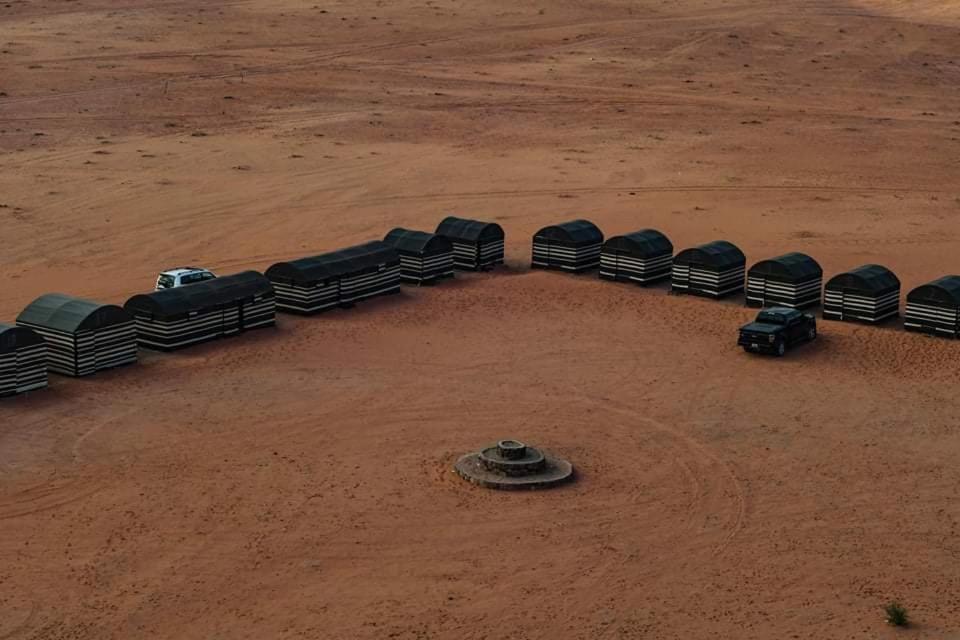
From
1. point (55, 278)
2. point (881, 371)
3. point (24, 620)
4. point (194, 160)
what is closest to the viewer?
point (24, 620)

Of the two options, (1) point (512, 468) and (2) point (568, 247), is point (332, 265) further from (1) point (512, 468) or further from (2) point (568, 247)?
(1) point (512, 468)

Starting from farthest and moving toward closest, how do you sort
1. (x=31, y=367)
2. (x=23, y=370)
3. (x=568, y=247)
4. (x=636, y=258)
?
(x=568, y=247) → (x=636, y=258) → (x=31, y=367) → (x=23, y=370)

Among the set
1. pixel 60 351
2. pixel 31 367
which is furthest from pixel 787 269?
pixel 31 367

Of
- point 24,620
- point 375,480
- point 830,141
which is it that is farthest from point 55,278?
point 830,141

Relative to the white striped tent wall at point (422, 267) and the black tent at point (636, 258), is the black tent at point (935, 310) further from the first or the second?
the white striped tent wall at point (422, 267)

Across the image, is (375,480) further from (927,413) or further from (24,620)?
(927,413)

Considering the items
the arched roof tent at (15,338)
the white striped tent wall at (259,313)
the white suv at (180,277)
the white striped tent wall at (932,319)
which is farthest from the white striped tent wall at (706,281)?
the arched roof tent at (15,338)
